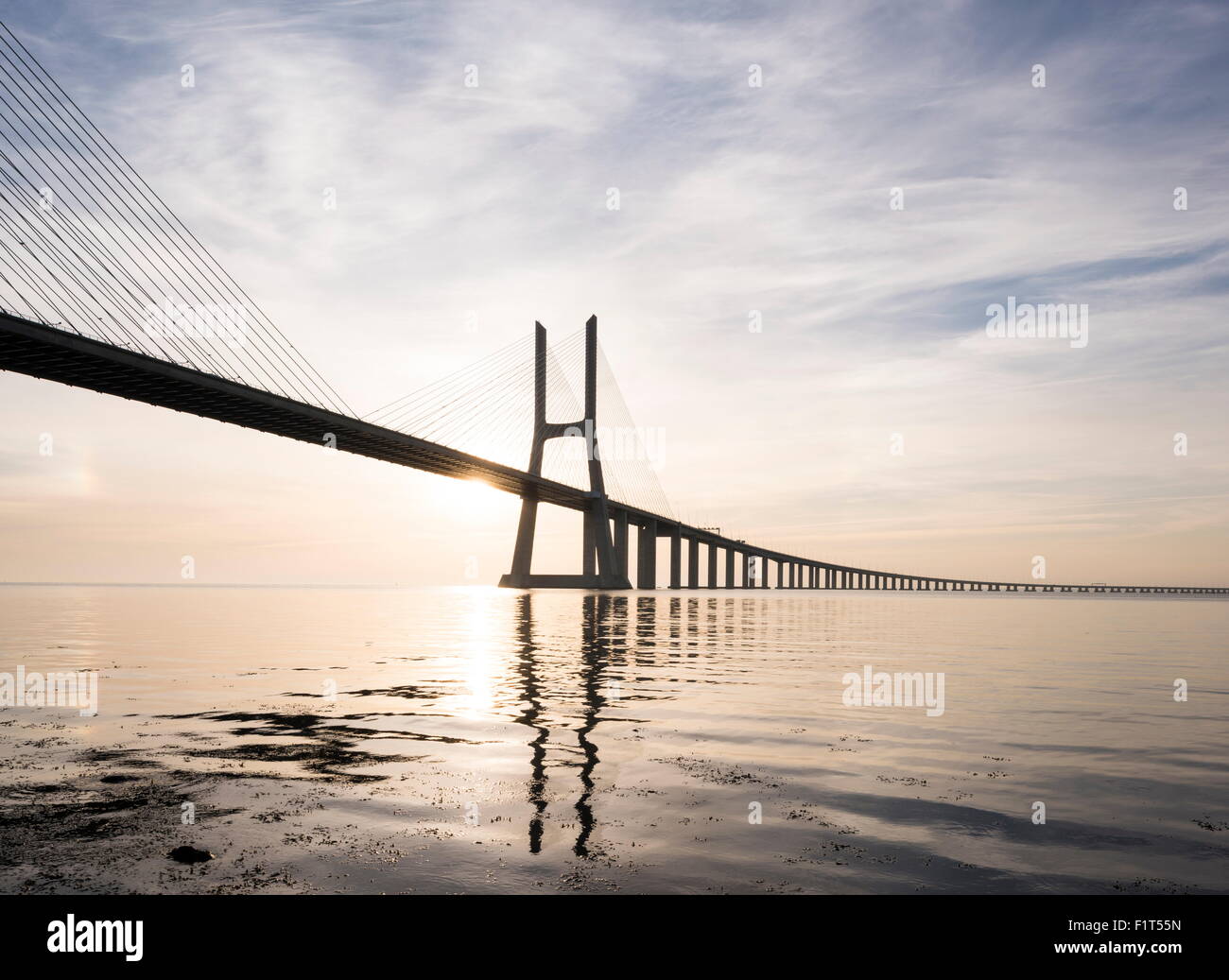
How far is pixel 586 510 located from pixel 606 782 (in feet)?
342

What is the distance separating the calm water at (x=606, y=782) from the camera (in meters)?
6.53

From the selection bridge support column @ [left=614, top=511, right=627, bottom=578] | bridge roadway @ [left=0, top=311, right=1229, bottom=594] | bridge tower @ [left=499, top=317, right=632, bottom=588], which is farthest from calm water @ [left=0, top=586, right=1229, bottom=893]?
bridge support column @ [left=614, top=511, right=627, bottom=578]

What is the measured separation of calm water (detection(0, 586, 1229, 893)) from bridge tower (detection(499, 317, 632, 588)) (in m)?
84.0

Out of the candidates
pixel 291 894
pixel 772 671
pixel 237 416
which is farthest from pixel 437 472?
pixel 291 894

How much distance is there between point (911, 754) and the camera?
11.7 metres

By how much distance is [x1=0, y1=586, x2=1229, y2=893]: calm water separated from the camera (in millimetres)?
6531

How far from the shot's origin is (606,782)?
9477mm

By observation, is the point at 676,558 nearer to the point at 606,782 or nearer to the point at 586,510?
the point at 586,510

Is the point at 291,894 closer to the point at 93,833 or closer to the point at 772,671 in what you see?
the point at 93,833

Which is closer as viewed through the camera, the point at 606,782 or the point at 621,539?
the point at 606,782

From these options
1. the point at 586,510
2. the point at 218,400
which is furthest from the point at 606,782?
the point at 586,510
